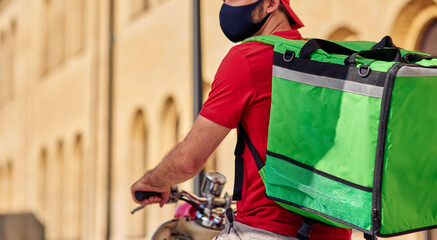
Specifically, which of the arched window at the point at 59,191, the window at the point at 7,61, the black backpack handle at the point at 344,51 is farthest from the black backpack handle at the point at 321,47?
the window at the point at 7,61

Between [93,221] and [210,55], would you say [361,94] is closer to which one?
[210,55]

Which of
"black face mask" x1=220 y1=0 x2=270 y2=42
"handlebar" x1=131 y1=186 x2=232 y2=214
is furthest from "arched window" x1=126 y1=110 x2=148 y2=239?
"black face mask" x1=220 y1=0 x2=270 y2=42

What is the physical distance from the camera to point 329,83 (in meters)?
2.04

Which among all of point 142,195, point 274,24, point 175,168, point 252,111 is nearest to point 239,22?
point 274,24

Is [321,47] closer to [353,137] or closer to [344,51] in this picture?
[344,51]

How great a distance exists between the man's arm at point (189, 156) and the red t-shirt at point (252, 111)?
4 centimetres

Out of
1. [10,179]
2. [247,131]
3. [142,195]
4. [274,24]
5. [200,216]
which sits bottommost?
[10,179]

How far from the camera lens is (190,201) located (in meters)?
3.10

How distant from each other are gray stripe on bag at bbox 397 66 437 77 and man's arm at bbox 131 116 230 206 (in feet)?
1.84

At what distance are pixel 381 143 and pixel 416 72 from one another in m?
0.21

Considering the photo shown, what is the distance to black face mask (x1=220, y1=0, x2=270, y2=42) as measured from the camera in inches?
98.7

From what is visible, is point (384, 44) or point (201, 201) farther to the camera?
point (201, 201)

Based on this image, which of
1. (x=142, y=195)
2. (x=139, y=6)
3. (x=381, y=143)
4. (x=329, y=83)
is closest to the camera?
(x=381, y=143)

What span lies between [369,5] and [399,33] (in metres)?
0.62
